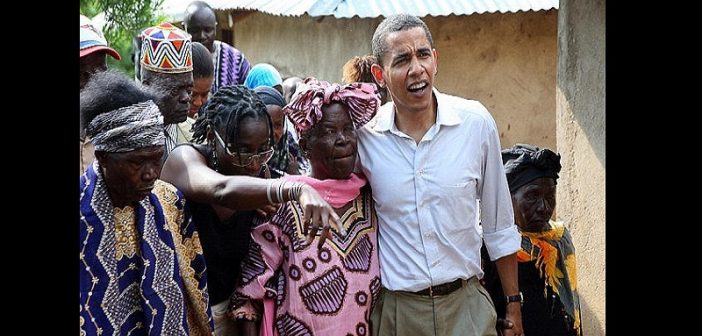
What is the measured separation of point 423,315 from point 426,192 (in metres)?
0.50

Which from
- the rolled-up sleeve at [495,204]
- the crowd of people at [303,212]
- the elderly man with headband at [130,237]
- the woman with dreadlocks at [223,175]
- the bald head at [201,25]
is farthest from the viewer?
the bald head at [201,25]

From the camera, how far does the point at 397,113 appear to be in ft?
15.5

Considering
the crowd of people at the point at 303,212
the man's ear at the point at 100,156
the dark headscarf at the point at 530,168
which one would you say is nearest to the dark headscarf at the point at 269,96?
the crowd of people at the point at 303,212

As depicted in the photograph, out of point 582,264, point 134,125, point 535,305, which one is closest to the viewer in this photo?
point 134,125

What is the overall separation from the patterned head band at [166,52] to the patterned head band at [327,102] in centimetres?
103

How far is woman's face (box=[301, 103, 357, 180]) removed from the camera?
4.51m

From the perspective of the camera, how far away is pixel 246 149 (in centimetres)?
436

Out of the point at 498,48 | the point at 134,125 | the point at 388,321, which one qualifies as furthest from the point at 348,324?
the point at 498,48

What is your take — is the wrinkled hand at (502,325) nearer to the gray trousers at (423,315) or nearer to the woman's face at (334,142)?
the gray trousers at (423,315)

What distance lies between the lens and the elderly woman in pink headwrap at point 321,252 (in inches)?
175

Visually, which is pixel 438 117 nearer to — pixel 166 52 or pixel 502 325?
pixel 502 325
